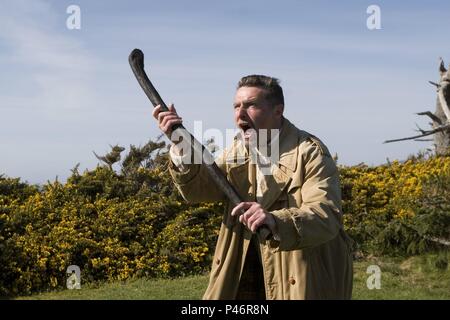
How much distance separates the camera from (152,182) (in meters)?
9.94

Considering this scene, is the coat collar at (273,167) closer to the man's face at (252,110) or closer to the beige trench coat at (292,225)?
the beige trench coat at (292,225)

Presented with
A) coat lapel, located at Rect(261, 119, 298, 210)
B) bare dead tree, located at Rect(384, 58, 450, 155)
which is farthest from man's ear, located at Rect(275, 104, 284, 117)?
bare dead tree, located at Rect(384, 58, 450, 155)

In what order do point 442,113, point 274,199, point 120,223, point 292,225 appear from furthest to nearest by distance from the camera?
point 442,113 < point 120,223 < point 274,199 < point 292,225

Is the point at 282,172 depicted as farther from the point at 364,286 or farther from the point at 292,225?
the point at 364,286

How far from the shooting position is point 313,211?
3.08 metres

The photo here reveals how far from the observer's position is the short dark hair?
3408 millimetres

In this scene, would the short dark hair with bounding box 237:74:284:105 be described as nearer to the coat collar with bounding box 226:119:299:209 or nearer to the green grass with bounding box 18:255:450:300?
the coat collar with bounding box 226:119:299:209

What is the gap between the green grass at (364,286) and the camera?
7.04 m

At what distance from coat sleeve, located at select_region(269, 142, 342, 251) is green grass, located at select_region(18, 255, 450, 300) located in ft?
12.8

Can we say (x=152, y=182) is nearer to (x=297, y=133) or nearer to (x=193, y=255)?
(x=193, y=255)

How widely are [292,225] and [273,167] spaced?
52cm

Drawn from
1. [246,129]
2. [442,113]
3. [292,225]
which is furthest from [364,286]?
[442,113]

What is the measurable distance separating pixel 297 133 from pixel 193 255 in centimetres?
503

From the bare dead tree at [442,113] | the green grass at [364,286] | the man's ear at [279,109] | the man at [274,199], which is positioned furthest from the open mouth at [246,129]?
the bare dead tree at [442,113]
